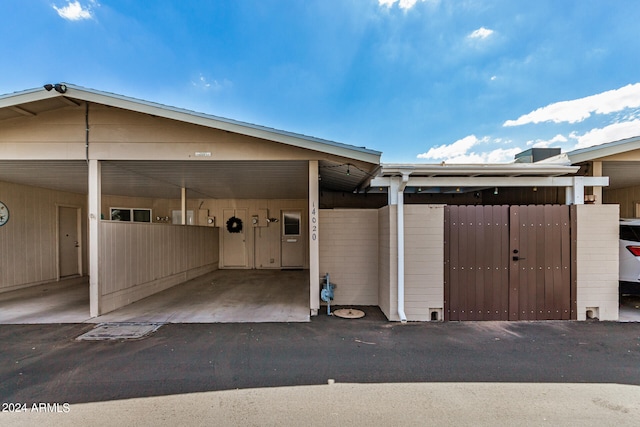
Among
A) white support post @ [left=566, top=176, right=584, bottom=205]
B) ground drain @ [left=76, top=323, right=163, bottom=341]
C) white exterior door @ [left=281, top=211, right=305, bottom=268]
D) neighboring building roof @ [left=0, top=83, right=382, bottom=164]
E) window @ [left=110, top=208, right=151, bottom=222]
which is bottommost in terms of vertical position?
ground drain @ [left=76, top=323, right=163, bottom=341]

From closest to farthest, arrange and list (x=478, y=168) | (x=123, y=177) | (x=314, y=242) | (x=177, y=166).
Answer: (x=478, y=168) < (x=314, y=242) < (x=177, y=166) < (x=123, y=177)

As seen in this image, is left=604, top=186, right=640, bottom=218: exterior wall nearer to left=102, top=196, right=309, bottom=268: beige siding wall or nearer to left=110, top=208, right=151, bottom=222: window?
left=102, top=196, right=309, bottom=268: beige siding wall

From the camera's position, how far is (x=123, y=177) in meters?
6.31

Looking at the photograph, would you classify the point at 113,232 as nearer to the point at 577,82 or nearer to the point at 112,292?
the point at 112,292

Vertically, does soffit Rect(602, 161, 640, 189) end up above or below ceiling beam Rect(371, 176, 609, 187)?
above

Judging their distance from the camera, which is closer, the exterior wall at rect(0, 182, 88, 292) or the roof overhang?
the roof overhang

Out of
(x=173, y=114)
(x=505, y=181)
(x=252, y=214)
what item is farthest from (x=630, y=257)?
(x=252, y=214)

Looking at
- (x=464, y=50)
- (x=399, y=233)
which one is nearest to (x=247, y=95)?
(x=464, y=50)

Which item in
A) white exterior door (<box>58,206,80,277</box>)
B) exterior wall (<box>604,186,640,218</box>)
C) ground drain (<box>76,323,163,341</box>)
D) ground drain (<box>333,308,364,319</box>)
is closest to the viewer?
ground drain (<box>76,323,163,341</box>)

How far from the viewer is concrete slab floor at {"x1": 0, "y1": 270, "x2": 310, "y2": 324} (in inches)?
181

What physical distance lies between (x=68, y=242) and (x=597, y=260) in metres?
11.8

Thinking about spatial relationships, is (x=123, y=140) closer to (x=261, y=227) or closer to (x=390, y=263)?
(x=390, y=263)

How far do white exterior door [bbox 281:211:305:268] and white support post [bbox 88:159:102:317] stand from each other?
19.6ft

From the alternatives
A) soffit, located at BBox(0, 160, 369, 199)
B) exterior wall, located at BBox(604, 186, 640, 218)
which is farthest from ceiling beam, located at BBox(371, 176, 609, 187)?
exterior wall, located at BBox(604, 186, 640, 218)
